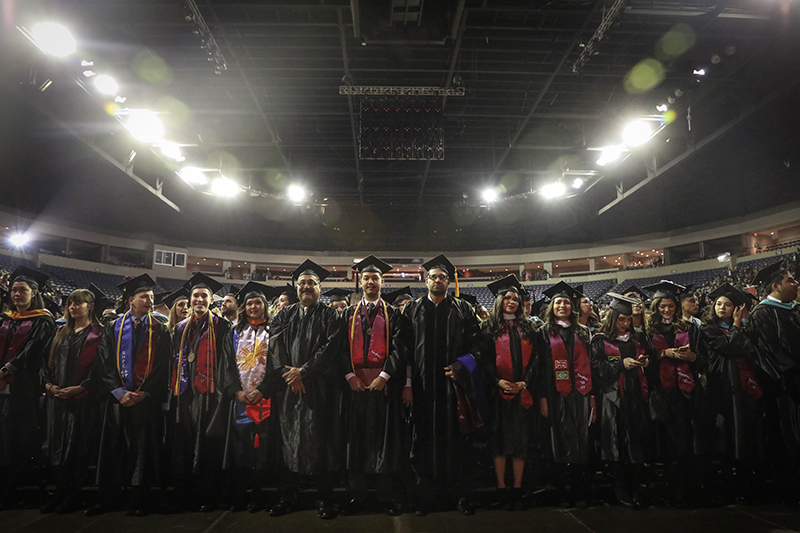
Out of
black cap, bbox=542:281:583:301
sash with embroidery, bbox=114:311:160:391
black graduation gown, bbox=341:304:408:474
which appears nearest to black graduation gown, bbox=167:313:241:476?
sash with embroidery, bbox=114:311:160:391

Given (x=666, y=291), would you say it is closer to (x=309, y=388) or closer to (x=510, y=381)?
(x=510, y=381)

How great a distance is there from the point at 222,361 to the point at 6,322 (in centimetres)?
194

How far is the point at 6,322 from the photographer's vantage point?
139 inches

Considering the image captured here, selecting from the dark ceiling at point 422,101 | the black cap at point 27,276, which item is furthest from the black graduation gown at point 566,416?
the dark ceiling at point 422,101

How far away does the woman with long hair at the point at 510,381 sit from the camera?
3.23 metres

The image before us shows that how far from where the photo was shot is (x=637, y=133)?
41.8 feet

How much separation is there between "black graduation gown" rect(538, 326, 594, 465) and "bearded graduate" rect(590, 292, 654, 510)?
16 cm

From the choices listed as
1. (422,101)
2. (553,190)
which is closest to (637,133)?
(553,190)

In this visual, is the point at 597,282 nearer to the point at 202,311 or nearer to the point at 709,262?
the point at 709,262

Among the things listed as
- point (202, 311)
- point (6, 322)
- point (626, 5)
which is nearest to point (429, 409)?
point (202, 311)

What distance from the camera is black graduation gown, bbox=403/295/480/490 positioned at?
3.25 metres

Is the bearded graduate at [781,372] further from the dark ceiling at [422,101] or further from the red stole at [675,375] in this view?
the dark ceiling at [422,101]

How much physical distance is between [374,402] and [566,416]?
5.17 ft

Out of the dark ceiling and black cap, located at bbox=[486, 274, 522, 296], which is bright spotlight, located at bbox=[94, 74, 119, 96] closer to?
the dark ceiling
